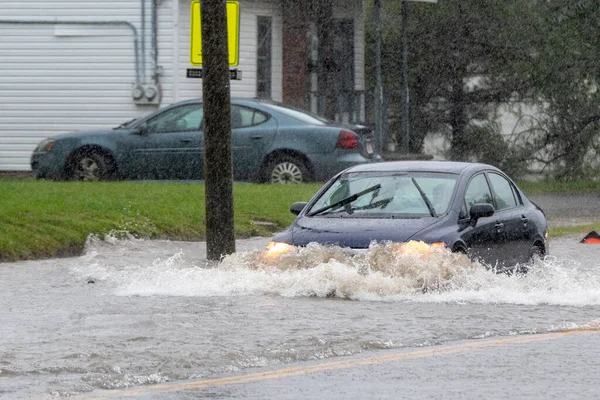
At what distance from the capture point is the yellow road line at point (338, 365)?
7707mm

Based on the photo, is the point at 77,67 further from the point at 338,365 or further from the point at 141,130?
the point at 338,365

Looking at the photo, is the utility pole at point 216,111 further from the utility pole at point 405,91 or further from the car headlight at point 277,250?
the utility pole at point 405,91

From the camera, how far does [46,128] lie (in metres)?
28.0

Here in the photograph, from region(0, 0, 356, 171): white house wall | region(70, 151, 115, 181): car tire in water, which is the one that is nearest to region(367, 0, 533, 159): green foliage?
region(0, 0, 356, 171): white house wall

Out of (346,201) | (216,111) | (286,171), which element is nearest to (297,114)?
(286,171)

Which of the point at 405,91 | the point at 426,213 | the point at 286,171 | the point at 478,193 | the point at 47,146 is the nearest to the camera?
the point at 426,213

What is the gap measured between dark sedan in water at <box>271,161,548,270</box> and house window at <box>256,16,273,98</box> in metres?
14.7

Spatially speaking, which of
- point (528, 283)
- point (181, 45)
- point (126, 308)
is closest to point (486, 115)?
point (181, 45)

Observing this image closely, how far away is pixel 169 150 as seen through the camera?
23.2 metres

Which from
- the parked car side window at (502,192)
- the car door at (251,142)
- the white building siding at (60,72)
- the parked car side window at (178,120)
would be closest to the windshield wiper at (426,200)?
the parked car side window at (502,192)

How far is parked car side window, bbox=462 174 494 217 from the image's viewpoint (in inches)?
518

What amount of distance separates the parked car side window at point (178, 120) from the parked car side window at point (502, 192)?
9.73m

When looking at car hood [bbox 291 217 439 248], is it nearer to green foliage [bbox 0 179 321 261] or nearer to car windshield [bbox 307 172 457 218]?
car windshield [bbox 307 172 457 218]

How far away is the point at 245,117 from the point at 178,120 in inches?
41.6
